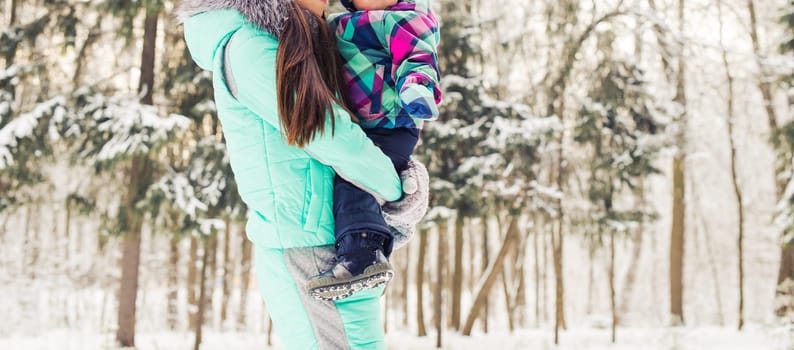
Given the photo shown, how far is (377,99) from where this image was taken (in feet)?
4.84

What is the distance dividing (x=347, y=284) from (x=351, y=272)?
25mm

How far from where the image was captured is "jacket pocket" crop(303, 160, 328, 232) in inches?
52.1

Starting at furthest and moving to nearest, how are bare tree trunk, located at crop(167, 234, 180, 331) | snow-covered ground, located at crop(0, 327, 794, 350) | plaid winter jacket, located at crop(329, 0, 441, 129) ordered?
bare tree trunk, located at crop(167, 234, 180, 331) < snow-covered ground, located at crop(0, 327, 794, 350) < plaid winter jacket, located at crop(329, 0, 441, 129)

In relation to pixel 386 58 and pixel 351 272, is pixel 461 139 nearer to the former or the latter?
pixel 386 58

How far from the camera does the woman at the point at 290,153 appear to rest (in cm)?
128

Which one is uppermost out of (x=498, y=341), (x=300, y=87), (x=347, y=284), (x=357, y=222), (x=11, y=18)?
(x=11, y=18)

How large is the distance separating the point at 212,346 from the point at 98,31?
17.1ft

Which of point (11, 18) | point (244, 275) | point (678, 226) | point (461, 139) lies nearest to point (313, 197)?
point (461, 139)

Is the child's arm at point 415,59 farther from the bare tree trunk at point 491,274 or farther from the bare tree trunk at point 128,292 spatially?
the bare tree trunk at point 491,274

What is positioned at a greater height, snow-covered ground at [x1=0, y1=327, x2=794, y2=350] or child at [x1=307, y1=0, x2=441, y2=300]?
child at [x1=307, y1=0, x2=441, y2=300]

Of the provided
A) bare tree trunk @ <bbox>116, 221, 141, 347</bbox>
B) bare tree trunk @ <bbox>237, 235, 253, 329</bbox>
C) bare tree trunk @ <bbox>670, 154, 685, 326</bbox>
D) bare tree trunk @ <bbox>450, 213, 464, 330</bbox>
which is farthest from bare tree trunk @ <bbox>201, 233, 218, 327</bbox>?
bare tree trunk @ <bbox>670, 154, 685, 326</bbox>

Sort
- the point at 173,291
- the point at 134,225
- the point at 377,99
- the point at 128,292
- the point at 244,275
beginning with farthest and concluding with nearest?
the point at 244,275 → the point at 173,291 → the point at 128,292 → the point at 134,225 → the point at 377,99

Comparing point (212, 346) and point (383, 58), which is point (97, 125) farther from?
point (383, 58)

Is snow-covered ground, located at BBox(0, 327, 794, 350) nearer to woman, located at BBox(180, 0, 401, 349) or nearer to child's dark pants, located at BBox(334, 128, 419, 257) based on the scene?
woman, located at BBox(180, 0, 401, 349)
